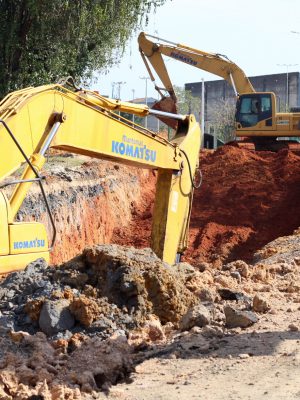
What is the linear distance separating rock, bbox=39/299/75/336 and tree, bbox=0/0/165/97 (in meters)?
14.2

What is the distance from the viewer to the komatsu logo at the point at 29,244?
20.3ft

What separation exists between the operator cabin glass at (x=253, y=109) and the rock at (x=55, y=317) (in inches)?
766

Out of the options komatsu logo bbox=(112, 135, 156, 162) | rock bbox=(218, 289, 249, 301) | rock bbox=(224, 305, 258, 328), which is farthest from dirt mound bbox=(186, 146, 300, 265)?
rock bbox=(224, 305, 258, 328)

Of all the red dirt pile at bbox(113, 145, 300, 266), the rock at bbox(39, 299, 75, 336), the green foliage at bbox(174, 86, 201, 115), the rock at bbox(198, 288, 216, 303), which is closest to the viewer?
the rock at bbox(39, 299, 75, 336)

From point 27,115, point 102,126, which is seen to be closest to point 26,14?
point 102,126

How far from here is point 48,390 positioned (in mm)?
5293

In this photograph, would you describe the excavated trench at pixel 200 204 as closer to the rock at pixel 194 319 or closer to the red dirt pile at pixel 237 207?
the red dirt pile at pixel 237 207

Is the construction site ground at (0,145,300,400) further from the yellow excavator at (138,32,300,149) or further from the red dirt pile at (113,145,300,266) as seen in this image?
the yellow excavator at (138,32,300,149)

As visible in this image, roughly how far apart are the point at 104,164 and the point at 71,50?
155 inches

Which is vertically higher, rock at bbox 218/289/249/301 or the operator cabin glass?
the operator cabin glass

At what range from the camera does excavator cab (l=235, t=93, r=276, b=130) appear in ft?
83.1

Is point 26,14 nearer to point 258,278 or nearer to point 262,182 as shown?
point 262,182

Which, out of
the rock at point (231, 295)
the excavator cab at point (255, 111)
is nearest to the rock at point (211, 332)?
the rock at point (231, 295)

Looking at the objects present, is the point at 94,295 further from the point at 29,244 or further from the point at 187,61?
the point at 187,61
